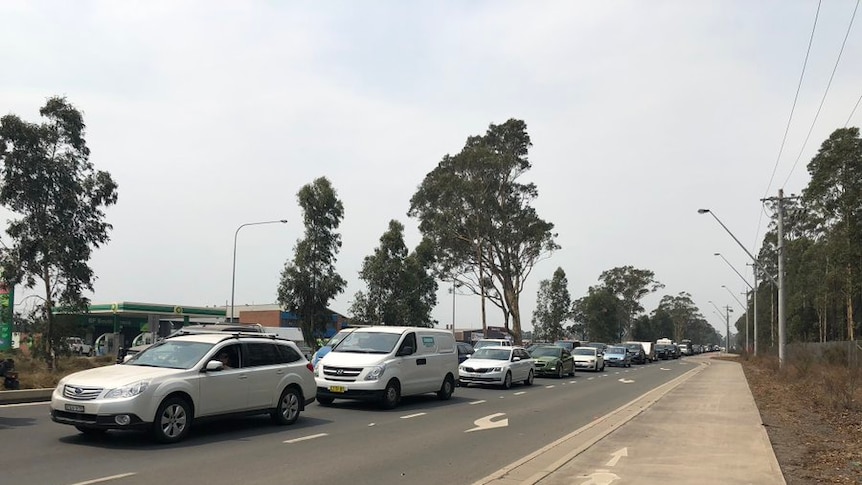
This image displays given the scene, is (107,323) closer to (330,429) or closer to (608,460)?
(330,429)

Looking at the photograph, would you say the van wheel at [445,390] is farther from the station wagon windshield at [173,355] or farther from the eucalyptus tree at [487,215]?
the eucalyptus tree at [487,215]

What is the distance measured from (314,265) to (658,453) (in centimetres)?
2723

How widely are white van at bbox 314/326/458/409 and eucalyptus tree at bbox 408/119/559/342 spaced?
3451 cm

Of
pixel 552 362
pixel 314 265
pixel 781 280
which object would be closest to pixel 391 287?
pixel 314 265

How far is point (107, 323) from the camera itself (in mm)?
70750

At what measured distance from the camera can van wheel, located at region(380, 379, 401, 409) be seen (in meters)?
15.9

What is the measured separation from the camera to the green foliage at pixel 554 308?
291 ft

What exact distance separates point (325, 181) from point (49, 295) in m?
16.3

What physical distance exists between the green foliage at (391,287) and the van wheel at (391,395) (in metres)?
25.1

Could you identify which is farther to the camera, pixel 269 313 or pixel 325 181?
pixel 269 313

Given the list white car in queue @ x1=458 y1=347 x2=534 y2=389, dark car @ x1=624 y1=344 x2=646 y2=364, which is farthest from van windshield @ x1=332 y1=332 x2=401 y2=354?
dark car @ x1=624 y1=344 x2=646 y2=364

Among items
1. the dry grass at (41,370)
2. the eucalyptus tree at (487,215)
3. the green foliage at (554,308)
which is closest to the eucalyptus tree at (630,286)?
the green foliage at (554,308)

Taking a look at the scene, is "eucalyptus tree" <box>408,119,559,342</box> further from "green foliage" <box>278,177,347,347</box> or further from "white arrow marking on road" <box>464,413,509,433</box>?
"white arrow marking on road" <box>464,413,509,433</box>

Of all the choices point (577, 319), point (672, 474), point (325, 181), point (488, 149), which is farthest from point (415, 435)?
point (577, 319)
